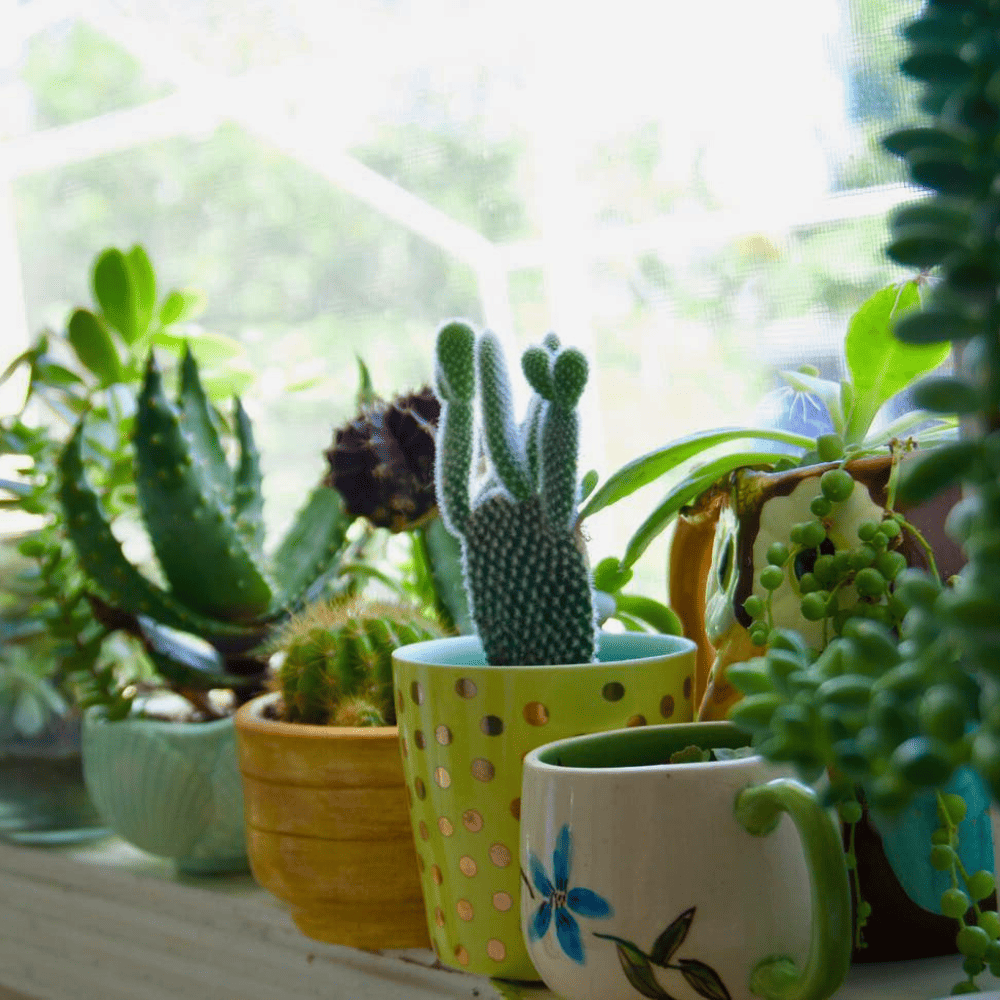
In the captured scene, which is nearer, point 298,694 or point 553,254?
point 298,694

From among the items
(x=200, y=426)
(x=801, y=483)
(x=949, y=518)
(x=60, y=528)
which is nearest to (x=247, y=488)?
(x=200, y=426)

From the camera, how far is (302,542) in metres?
0.77

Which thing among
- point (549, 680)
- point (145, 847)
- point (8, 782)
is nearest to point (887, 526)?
point (549, 680)

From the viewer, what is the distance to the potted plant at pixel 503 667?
17.8 inches

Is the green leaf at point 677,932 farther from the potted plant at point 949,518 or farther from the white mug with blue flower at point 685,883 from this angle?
the potted plant at point 949,518

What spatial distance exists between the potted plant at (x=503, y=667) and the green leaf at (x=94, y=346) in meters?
0.46

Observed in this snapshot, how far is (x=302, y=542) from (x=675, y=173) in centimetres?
33

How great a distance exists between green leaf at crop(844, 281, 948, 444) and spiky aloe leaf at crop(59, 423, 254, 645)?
1.33 feet

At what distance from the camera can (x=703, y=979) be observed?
379 mm

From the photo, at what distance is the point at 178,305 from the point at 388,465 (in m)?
0.34

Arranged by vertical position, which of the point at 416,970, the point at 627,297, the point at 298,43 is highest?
the point at 298,43

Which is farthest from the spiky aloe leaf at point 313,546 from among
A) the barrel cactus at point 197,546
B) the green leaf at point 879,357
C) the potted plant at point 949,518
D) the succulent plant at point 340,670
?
the potted plant at point 949,518

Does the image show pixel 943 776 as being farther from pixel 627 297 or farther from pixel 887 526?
pixel 627 297

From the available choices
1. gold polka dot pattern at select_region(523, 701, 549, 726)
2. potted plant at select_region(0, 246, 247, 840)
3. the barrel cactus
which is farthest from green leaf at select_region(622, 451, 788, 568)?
potted plant at select_region(0, 246, 247, 840)
